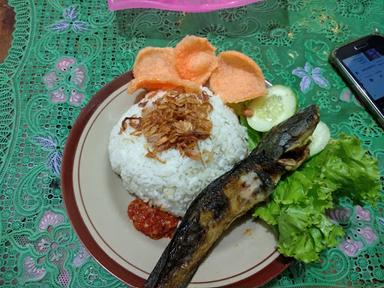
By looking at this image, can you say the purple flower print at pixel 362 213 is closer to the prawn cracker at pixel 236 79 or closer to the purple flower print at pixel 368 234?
the purple flower print at pixel 368 234

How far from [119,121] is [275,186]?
79 centimetres

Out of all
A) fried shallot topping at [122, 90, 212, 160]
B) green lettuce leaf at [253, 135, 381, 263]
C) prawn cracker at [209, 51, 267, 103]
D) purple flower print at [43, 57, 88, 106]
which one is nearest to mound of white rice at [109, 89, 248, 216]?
fried shallot topping at [122, 90, 212, 160]

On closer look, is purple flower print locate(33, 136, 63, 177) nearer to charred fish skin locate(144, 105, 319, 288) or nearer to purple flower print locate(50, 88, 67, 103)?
purple flower print locate(50, 88, 67, 103)

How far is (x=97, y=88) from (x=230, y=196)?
41.3 inches

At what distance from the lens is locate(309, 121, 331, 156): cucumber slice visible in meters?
1.92

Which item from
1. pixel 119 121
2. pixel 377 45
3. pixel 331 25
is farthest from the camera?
pixel 331 25

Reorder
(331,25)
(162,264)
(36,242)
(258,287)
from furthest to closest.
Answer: (331,25)
(36,242)
(258,287)
(162,264)

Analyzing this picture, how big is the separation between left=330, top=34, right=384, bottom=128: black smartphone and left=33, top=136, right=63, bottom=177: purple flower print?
163 centimetres

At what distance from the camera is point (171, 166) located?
6.04ft

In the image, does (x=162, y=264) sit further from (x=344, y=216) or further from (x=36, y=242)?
(x=344, y=216)

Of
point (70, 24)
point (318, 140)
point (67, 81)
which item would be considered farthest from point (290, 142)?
point (70, 24)

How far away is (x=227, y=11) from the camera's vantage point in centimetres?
266

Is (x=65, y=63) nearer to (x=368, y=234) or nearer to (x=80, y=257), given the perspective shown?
(x=80, y=257)

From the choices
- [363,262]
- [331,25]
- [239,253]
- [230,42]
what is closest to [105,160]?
[239,253]
